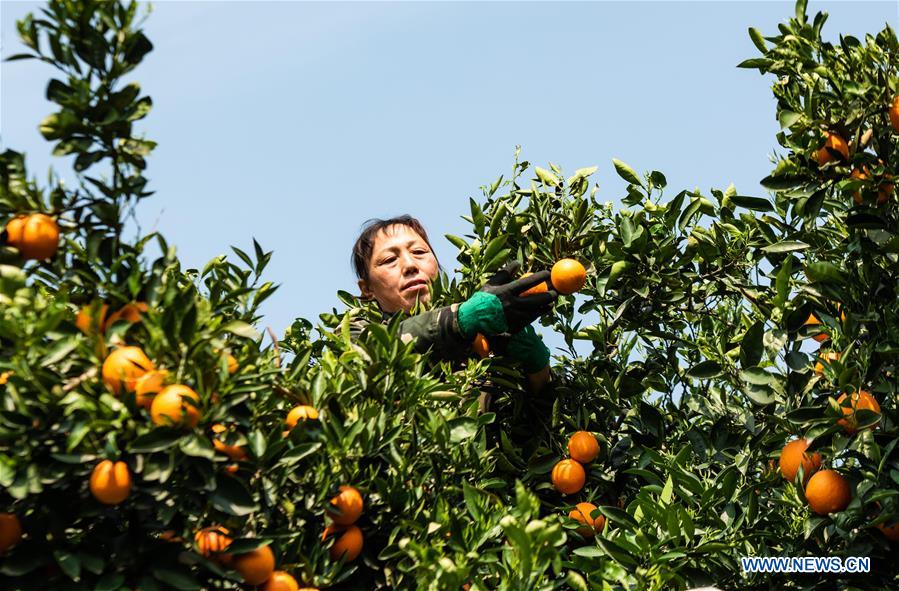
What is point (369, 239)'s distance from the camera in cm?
468

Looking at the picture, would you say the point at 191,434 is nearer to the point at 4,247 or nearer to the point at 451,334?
the point at 4,247

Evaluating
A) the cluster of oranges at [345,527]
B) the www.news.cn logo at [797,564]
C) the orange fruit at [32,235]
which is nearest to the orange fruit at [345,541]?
the cluster of oranges at [345,527]

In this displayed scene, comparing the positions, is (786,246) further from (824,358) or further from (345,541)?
(345,541)

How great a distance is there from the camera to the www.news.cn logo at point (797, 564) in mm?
3065

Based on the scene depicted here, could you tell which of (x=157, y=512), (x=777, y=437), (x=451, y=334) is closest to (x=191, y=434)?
(x=157, y=512)

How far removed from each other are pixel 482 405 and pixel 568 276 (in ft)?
1.96

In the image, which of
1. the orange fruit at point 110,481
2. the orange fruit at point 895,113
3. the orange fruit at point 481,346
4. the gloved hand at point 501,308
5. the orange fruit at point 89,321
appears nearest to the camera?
the orange fruit at point 110,481

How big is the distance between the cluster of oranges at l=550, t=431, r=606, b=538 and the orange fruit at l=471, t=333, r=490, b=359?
1.40 ft

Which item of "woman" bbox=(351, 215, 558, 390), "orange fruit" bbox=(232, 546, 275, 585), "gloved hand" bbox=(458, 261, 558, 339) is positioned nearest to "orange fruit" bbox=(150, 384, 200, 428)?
"orange fruit" bbox=(232, 546, 275, 585)

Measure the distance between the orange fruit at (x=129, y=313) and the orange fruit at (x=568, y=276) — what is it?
1.49 m

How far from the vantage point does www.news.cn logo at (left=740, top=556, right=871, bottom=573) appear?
3.06m

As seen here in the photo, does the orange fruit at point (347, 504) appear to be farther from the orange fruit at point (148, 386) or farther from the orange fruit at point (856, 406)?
the orange fruit at point (856, 406)

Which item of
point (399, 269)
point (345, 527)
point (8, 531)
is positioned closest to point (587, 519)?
point (345, 527)

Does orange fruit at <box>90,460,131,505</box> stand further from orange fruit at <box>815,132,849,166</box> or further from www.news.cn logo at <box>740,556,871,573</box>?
orange fruit at <box>815,132,849,166</box>
